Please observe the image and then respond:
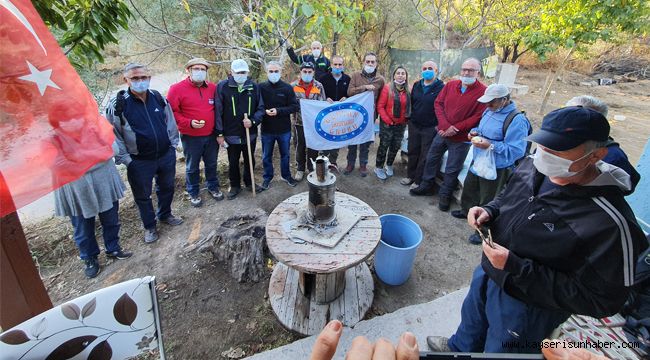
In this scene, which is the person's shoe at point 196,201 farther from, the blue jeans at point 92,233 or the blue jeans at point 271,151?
the blue jeans at point 92,233

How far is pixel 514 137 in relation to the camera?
3.88m

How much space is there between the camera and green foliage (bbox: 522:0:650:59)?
6.53 meters

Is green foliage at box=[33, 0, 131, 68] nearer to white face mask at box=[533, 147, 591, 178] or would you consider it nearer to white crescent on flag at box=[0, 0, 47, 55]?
white crescent on flag at box=[0, 0, 47, 55]

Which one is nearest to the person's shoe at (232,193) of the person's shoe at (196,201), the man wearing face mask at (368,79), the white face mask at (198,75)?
the person's shoe at (196,201)

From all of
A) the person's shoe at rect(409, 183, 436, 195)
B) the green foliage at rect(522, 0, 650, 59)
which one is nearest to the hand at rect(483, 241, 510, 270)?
the person's shoe at rect(409, 183, 436, 195)

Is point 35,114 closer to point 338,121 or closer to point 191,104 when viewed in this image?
point 191,104

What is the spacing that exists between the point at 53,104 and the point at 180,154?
5523 mm

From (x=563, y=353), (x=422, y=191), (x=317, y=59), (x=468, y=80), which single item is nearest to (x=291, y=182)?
(x=422, y=191)

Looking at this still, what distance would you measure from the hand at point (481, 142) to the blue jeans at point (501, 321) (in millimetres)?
2155

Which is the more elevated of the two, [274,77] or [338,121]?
[274,77]

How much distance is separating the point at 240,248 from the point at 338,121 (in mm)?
3134

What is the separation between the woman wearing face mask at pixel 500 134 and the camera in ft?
12.6

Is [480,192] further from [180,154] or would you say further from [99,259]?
[180,154]

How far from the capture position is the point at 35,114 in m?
1.65
